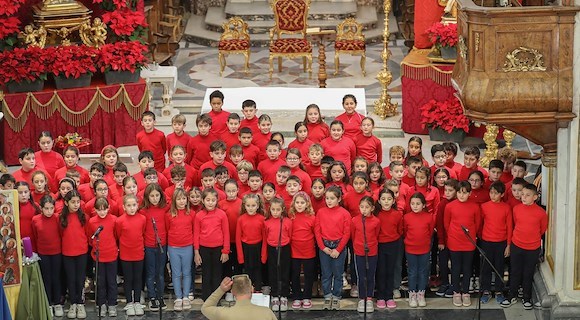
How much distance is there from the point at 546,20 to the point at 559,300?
273cm

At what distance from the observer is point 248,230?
45.8ft

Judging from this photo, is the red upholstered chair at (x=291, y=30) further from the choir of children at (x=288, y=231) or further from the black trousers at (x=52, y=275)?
the black trousers at (x=52, y=275)

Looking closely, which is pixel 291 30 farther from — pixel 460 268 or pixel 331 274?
pixel 460 268

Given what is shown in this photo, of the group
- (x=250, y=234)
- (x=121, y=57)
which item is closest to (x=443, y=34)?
(x=121, y=57)

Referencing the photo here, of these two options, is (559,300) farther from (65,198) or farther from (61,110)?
(61,110)

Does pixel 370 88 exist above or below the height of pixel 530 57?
below

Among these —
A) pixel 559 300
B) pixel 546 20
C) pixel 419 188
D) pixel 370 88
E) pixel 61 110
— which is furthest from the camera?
pixel 370 88

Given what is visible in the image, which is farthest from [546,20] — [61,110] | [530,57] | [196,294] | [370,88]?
[370,88]

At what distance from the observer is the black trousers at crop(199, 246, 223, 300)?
14078mm

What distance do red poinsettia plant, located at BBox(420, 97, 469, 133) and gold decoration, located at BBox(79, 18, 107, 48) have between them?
4410 millimetres

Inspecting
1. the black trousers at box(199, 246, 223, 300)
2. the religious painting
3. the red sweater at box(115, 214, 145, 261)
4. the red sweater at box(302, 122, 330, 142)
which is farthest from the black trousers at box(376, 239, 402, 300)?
the religious painting

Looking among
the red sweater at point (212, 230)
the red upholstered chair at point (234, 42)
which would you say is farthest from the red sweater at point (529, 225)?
the red upholstered chair at point (234, 42)

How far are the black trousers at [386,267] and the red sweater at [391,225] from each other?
6cm

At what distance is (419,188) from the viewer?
1449cm
